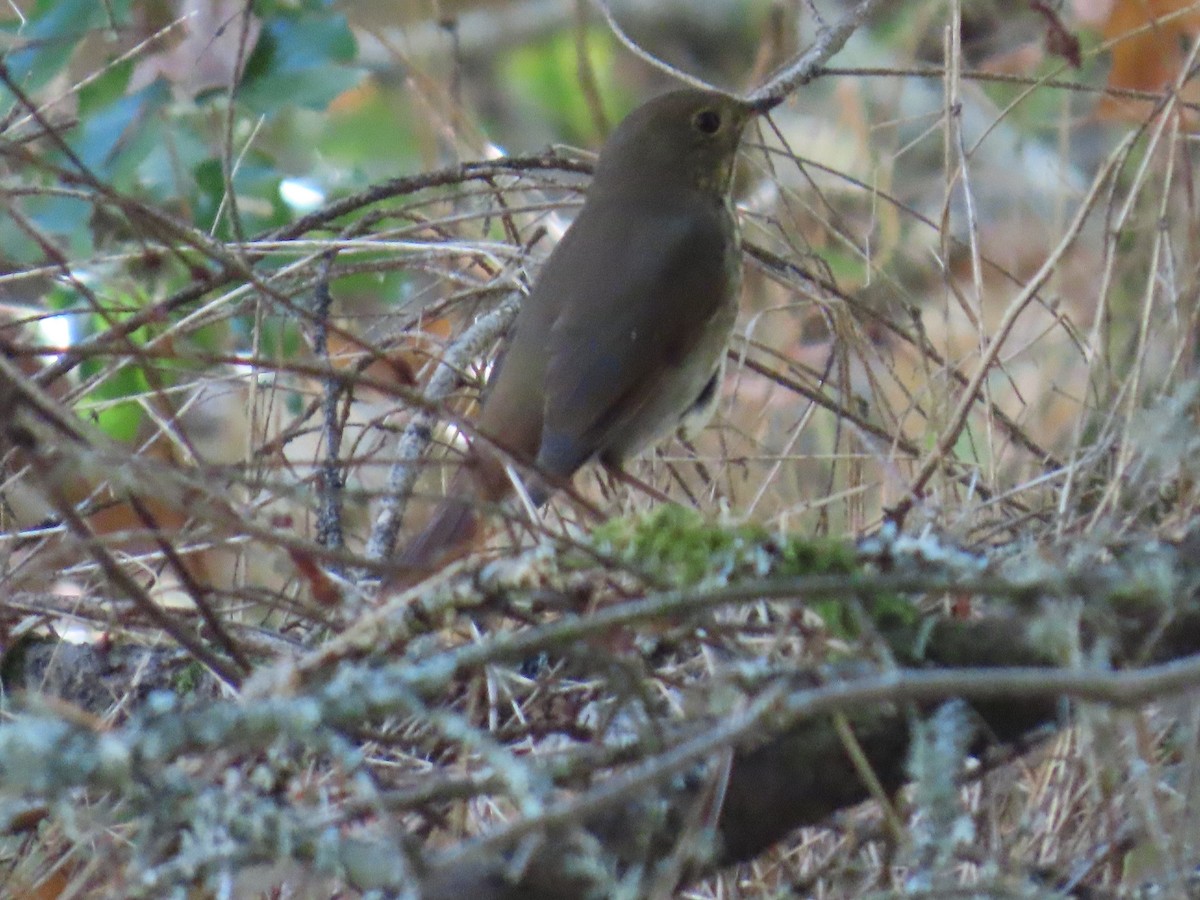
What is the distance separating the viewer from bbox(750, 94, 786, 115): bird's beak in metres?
3.35

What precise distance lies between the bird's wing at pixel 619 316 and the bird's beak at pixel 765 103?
0.29 m

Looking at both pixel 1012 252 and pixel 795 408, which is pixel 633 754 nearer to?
pixel 795 408

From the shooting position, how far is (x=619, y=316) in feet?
11.5

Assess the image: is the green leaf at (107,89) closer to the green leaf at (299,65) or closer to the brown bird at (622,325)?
the green leaf at (299,65)

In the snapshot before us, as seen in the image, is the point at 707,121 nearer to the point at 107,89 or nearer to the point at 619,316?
the point at 619,316

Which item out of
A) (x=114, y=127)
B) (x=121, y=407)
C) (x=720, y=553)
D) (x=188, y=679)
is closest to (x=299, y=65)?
(x=114, y=127)

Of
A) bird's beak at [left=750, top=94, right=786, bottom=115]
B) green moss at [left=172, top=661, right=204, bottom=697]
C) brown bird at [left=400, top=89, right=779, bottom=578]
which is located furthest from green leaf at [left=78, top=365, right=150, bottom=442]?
bird's beak at [left=750, top=94, right=786, bottom=115]

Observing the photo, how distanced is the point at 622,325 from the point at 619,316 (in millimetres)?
21

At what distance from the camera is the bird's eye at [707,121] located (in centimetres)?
384

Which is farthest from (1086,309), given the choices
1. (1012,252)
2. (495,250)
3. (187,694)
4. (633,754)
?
(633,754)

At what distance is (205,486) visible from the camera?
1.66 metres

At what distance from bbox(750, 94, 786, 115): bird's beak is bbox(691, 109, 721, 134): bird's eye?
0.30 metres

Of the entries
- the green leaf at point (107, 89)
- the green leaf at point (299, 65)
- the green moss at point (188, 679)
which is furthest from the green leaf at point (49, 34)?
the green moss at point (188, 679)

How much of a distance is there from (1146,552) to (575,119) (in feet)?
23.7
